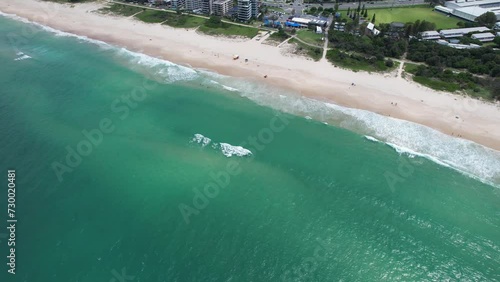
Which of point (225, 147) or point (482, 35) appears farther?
point (482, 35)

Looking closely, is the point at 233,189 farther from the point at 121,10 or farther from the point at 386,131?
the point at 121,10

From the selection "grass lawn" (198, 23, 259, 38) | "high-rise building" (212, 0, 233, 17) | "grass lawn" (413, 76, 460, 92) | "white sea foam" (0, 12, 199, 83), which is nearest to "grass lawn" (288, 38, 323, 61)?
"grass lawn" (198, 23, 259, 38)

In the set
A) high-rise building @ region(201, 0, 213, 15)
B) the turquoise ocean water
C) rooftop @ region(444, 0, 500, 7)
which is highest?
rooftop @ region(444, 0, 500, 7)

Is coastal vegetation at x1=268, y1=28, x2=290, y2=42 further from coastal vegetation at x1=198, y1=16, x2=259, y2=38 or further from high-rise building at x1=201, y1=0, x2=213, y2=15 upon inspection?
high-rise building at x1=201, y1=0, x2=213, y2=15

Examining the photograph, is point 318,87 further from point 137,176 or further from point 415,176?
point 137,176

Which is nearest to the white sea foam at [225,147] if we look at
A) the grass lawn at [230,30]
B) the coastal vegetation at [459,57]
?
the grass lawn at [230,30]

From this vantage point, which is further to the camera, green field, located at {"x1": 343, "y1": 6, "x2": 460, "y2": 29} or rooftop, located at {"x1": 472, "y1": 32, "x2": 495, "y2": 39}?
green field, located at {"x1": 343, "y1": 6, "x2": 460, "y2": 29}

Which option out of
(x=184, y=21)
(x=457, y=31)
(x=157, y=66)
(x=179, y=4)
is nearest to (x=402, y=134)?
(x=457, y=31)
